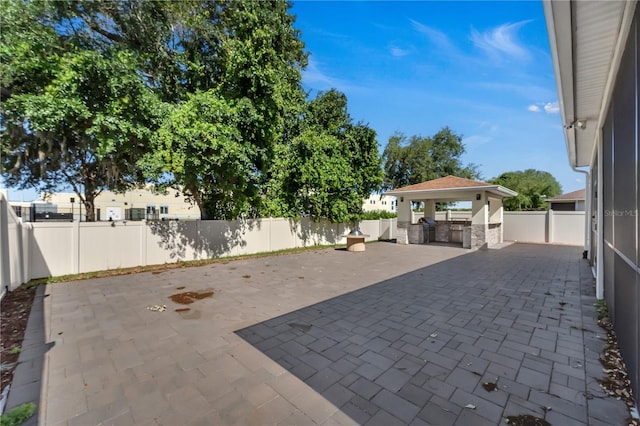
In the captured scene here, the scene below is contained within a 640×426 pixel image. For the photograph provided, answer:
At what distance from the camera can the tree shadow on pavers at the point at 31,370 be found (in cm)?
225

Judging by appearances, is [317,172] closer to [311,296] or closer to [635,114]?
[311,296]

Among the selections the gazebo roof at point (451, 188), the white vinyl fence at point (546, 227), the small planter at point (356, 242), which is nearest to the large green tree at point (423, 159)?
the white vinyl fence at point (546, 227)

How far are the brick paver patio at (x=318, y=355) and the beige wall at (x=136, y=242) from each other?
1.00 m

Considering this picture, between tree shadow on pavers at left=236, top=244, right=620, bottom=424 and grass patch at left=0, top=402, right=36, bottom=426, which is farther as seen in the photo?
tree shadow on pavers at left=236, top=244, right=620, bottom=424

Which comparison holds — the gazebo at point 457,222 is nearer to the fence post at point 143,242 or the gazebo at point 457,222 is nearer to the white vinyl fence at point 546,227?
the white vinyl fence at point 546,227

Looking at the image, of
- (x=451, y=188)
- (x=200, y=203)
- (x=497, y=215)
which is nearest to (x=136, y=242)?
(x=200, y=203)

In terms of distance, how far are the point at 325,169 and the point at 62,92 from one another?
26.7 feet

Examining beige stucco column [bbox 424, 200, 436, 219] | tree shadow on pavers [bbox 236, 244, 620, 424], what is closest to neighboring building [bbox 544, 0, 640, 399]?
tree shadow on pavers [bbox 236, 244, 620, 424]

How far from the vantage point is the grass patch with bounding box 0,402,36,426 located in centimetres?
197

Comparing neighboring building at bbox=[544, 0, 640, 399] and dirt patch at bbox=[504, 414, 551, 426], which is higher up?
neighboring building at bbox=[544, 0, 640, 399]

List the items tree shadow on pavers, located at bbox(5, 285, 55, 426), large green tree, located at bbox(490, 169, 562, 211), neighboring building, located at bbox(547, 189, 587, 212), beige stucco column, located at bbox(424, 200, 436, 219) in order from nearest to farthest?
tree shadow on pavers, located at bbox(5, 285, 55, 426) → beige stucco column, located at bbox(424, 200, 436, 219) → neighboring building, located at bbox(547, 189, 587, 212) → large green tree, located at bbox(490, 169, 562, 211)

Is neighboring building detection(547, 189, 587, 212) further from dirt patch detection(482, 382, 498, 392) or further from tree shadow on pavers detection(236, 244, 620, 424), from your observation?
dirt patch detection(482, 382, 498, 392)

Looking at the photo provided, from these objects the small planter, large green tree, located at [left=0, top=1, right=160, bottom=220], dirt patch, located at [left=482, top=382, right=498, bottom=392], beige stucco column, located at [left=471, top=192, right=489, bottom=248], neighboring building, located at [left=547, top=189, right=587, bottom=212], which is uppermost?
large green tree, located at [left=0, top=1, right=160, bottom=220]

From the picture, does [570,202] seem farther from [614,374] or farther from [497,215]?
[614,374]
